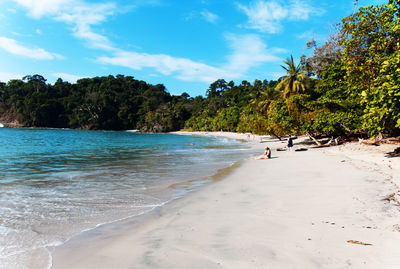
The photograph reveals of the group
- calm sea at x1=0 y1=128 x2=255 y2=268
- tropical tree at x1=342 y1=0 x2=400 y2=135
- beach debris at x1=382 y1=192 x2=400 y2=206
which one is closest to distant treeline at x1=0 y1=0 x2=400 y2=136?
tropical tree at x1=342 y1=0 x2=400 y2=135

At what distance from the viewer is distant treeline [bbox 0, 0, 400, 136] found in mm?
11812

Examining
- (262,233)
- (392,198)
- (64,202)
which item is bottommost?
(64,202)

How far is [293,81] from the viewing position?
128ft

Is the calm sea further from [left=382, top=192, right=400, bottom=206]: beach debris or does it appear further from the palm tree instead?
the palm tree

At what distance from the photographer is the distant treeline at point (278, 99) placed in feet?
38.8

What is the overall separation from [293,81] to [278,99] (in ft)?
32.3

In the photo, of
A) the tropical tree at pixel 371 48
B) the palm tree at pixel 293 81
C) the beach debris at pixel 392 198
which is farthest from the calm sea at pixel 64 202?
the palm tree at pixel 293 81

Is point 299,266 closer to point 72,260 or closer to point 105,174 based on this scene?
point 72,260

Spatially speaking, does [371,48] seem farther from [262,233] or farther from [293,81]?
[293,81]

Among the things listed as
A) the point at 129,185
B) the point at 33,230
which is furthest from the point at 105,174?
the point at 33,230

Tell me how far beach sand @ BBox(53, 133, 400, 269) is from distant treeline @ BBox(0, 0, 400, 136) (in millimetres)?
4761

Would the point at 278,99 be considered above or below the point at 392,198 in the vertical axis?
above

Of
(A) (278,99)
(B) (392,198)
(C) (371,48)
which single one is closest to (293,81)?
(A) (278,99)

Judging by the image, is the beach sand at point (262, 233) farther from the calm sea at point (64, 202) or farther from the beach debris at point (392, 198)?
the calm sea at point (64, 202)
